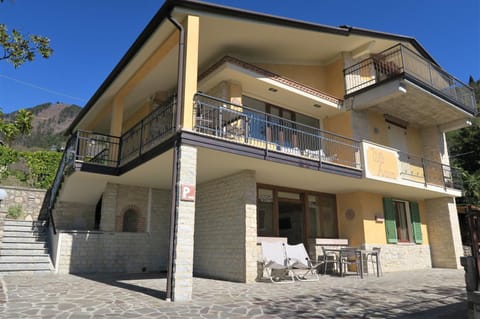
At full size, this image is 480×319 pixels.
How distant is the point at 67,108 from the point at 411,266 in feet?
334

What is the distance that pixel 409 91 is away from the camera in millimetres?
12305

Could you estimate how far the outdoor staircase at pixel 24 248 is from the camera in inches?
388

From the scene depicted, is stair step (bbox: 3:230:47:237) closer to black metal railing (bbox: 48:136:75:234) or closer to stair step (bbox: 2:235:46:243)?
stair step (bbox: 2:235:46:243)

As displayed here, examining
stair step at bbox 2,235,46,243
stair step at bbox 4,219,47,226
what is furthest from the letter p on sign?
stair step at bbox 4,219,47,226

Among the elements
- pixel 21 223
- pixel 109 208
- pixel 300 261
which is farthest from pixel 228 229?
pixel 21 223

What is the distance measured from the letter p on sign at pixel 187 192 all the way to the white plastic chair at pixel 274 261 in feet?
10.8

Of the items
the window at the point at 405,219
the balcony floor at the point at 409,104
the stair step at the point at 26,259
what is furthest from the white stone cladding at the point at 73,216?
the window at the point at 405,219

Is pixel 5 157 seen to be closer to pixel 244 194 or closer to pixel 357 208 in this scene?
pixel 244 194

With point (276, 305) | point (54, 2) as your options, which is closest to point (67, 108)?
point (54, 2)

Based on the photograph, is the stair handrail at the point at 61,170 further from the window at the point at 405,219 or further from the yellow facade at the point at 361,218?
the window at the point at 405,219

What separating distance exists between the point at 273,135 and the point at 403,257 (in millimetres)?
7250

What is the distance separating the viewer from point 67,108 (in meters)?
97.6

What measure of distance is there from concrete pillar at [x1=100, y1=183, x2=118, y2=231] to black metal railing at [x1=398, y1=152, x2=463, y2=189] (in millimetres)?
10982

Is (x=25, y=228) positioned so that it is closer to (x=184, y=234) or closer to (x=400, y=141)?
(x=184, y=234)
